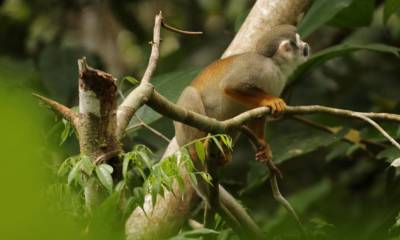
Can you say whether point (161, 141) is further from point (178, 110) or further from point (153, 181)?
point (153, 181)

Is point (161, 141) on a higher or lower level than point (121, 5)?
lower

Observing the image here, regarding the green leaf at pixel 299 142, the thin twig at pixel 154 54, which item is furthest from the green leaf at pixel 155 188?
the green leaf at pixel 299 142

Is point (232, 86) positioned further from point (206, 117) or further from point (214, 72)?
point (206, 117)

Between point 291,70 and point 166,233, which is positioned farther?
point 291,70

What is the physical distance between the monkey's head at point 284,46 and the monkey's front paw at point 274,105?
0.35 metres

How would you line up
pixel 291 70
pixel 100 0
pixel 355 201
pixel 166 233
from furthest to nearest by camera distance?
1. pixel 100 0
2. pixel 355 201
3. pixel 291 70
4. pixel 166 233

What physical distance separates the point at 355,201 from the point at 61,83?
213cm

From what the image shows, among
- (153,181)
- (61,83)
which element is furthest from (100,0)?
(153,181)

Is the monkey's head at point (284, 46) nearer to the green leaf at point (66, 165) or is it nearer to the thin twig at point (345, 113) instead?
the thin twig at point (345, 113)

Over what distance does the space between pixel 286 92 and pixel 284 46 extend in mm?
535

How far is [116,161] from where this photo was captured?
4.42ft

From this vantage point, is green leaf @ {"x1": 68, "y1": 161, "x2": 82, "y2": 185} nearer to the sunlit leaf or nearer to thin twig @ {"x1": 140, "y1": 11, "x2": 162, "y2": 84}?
the sunlit leaf

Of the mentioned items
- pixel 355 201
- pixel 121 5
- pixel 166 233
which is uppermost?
pixel 121 5

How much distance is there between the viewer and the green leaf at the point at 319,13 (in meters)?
2.93
